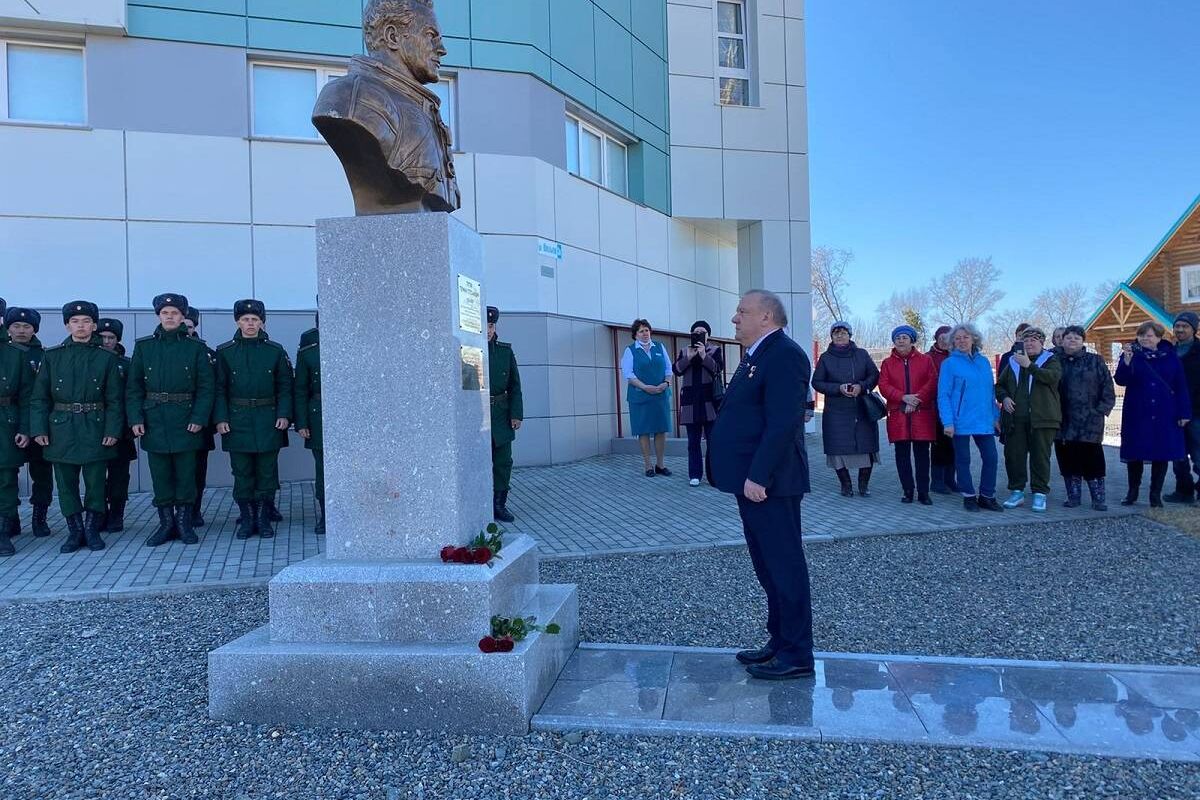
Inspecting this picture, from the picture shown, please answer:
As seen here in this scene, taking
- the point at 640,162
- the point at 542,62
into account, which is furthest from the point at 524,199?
the point at 640,162

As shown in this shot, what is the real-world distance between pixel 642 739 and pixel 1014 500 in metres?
6.77

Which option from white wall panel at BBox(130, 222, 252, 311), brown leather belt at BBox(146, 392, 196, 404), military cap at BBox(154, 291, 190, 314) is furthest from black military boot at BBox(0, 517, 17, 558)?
white wall panel at BBox(130, 222, 252, 311)

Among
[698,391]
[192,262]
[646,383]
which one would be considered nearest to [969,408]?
[698,391]

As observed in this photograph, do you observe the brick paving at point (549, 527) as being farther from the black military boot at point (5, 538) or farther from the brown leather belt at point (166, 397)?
the brown leather belt at point (166, 397)

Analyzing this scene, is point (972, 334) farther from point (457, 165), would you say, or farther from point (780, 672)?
point (457, 165)

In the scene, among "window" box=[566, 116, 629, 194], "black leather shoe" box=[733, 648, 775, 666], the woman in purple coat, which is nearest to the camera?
"black leather shoe" box=[733, 648, 775, 666]

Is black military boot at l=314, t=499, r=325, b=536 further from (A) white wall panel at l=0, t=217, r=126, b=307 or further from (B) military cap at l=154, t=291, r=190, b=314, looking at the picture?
(A) white wall panel at l=0, t=217, r=126, b=307

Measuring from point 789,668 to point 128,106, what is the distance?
10.3 meters

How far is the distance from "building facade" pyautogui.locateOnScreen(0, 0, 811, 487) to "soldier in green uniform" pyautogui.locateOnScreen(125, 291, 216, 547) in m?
2.51

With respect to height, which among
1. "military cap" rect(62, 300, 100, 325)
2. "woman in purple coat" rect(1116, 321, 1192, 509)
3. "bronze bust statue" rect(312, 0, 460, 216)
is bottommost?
"woman in purple coat" rect(1116, 321, 1192, 509)

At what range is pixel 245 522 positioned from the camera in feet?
24.1

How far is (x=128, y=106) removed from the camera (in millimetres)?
9875

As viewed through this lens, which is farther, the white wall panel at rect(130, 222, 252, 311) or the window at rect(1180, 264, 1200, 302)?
the window at rect(1180, 264, 1200, 302)

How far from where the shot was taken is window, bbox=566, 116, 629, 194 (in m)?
13.1
